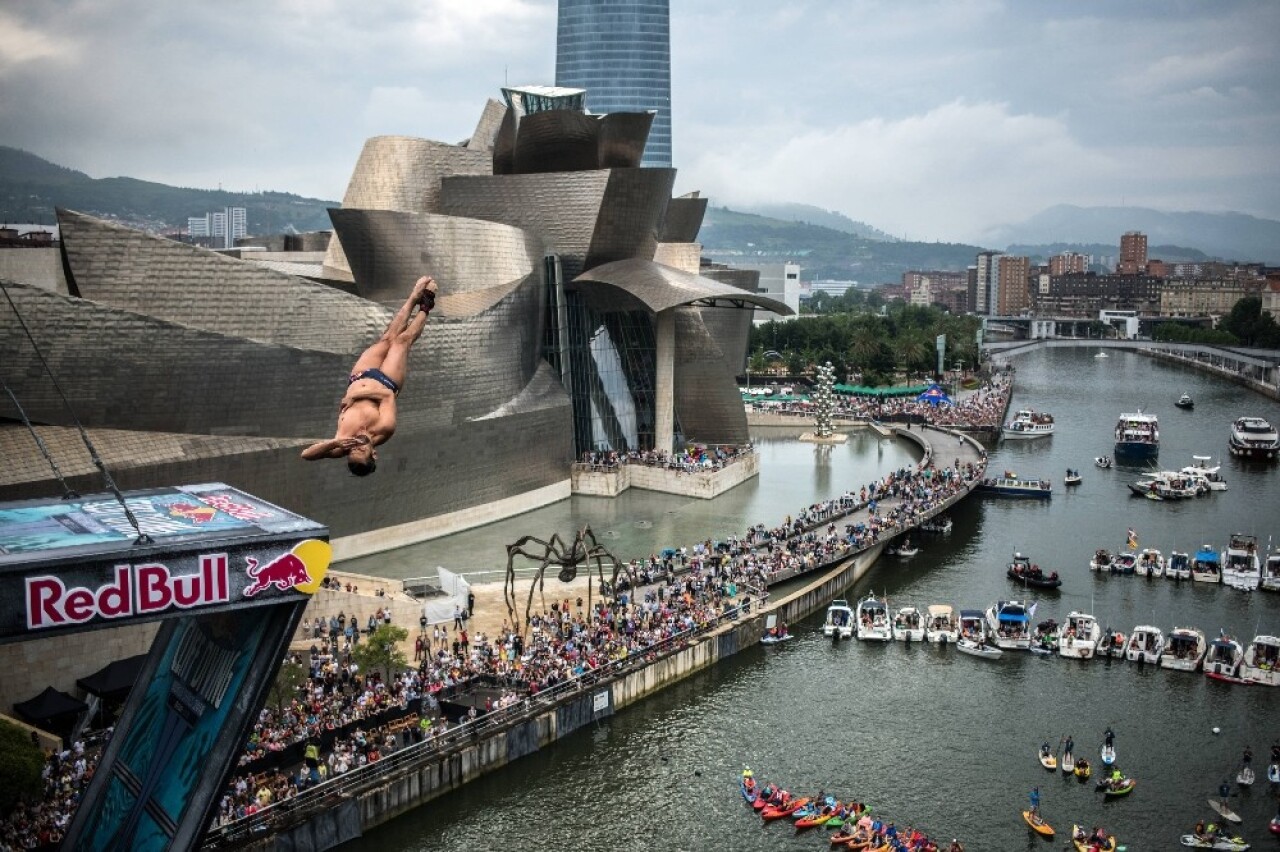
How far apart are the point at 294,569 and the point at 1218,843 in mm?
20811

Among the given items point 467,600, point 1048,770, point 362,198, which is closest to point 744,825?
point 1048,770

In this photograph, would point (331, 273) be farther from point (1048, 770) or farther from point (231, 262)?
point (1048, 770)

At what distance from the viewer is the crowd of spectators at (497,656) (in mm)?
25922

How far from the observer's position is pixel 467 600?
3903cm

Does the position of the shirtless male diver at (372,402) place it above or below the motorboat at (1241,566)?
above

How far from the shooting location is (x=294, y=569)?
18234 millimetres

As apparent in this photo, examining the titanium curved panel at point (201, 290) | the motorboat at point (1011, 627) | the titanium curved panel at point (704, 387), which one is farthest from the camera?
the titanium curved panel at point (704, 387)

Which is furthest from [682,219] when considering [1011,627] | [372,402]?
[372,402]

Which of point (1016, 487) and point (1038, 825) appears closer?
point (1038, 825)

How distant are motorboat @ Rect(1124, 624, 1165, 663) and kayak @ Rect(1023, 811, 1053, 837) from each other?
1213 centimetres

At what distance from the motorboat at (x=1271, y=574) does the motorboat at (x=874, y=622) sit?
16.2m

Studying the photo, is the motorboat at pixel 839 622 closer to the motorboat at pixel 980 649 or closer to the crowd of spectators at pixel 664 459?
the motorboat at pixel 980 649

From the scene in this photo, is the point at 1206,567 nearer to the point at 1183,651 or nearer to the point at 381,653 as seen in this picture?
the point at 1183,651

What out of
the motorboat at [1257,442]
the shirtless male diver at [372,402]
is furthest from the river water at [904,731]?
the motorboat at [1257,442]
